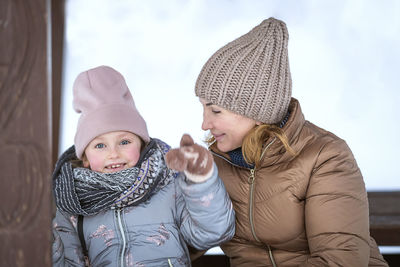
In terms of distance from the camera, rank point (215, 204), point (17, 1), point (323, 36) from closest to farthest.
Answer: point (17, 1) → point (215, 204) → point (323, 36)

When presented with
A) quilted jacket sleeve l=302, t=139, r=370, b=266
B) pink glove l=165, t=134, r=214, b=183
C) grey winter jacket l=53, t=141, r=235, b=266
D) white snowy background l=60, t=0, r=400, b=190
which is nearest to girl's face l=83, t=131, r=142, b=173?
grey winter jacket l=53, t=141, r=235, b=266

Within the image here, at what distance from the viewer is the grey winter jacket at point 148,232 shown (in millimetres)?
1759

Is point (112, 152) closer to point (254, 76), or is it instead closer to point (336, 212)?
point (254, 76)

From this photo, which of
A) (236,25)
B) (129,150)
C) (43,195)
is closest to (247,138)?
(129,150)

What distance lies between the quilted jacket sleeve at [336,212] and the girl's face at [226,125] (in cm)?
29

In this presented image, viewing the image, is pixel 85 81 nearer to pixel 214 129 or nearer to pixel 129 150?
pixel 129 150

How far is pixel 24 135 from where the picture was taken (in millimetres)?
1028

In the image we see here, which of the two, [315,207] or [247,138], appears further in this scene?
[247,138]

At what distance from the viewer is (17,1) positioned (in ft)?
3.30

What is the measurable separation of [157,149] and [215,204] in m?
0.39

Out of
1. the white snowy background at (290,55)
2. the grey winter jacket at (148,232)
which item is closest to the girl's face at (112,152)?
the grey winter jacket at (148,232)

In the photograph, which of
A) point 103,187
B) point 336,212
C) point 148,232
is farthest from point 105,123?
point 336,212

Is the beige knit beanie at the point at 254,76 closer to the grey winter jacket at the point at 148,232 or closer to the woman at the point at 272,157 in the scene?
the woman at the point at 272,157

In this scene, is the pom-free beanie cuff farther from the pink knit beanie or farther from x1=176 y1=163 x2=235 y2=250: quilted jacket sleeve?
x1=176 y1=163 x2=235 y2=250: quilted jacket sleeve
